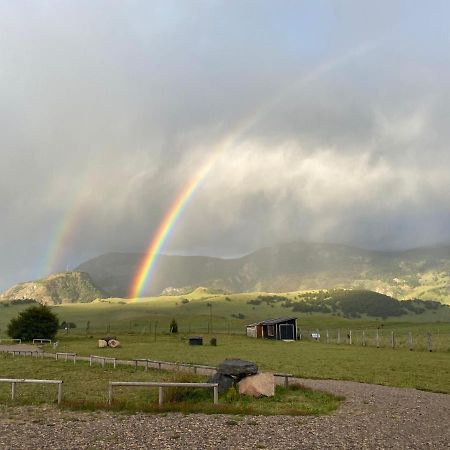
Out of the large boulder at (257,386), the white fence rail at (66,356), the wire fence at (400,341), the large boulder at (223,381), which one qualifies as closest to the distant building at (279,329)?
the wire fence at (400,341)

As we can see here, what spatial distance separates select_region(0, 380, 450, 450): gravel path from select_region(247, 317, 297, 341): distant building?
67.9 m

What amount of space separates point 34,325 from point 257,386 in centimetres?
7115

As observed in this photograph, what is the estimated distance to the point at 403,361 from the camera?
36.8 m

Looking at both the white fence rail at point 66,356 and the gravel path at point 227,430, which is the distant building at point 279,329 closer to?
the white fence rail at point 66,356

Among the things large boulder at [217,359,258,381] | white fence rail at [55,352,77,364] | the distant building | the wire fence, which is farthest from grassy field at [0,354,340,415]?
the distant building

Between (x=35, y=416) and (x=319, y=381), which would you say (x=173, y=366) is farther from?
(x=35, y=416)

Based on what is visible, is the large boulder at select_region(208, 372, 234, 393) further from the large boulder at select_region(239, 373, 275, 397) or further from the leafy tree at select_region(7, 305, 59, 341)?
the leafy tree at select_region(7, 305, 59, 341)

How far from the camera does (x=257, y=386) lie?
18438 mm

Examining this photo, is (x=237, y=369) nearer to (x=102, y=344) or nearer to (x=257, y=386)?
(x=257, y=386)

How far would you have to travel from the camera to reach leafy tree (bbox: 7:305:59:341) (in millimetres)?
81312

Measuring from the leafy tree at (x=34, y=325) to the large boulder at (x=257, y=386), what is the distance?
7016 cm

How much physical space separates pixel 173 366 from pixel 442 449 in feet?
64.4

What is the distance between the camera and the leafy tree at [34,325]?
8131 centimetres

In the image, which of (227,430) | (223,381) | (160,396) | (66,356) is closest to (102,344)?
(66,356)
